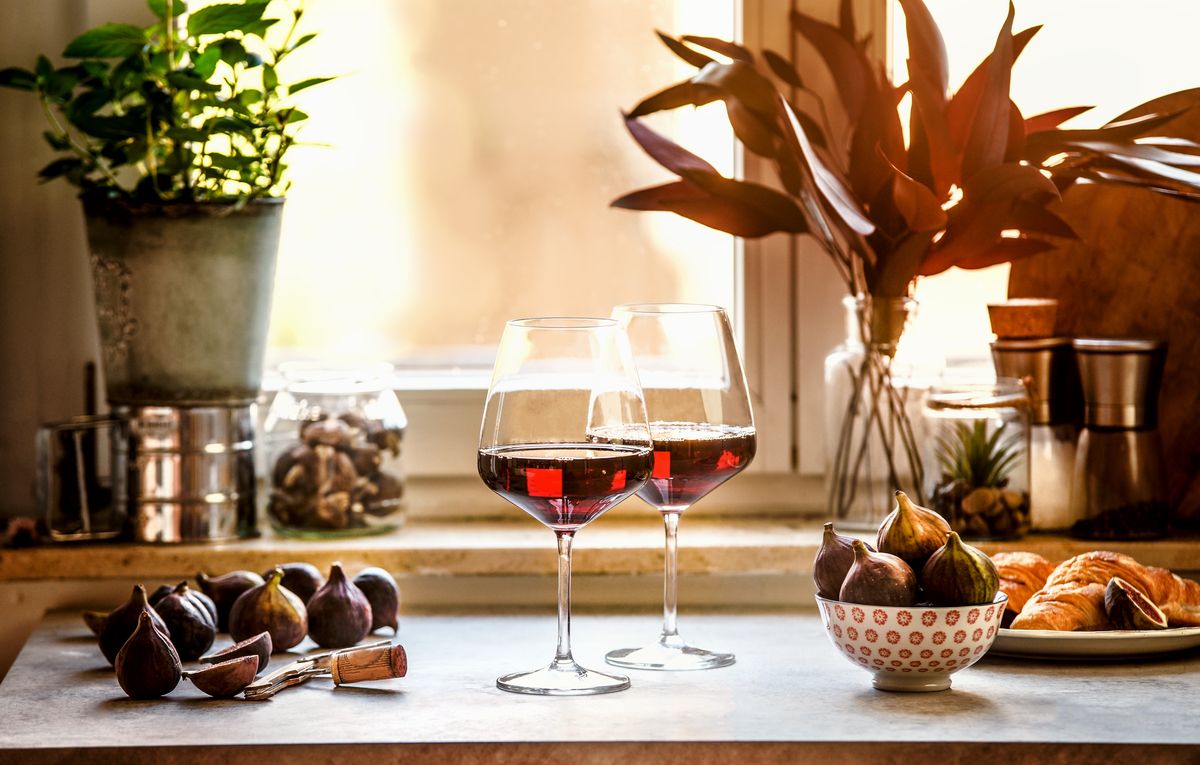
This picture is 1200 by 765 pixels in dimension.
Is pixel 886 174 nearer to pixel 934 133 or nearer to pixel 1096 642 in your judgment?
pixel 934 133

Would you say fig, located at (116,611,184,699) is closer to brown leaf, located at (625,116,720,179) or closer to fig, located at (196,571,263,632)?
fig, located at (196,571,263,632)

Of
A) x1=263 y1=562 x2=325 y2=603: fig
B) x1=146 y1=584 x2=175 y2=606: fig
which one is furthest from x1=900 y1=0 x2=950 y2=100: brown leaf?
x1=146 y1=584 x2=175 y2=606: fig

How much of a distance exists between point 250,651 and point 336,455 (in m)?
0.44

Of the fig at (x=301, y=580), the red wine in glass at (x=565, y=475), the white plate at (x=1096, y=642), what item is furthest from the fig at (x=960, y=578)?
the fig at (x=301, y=580)

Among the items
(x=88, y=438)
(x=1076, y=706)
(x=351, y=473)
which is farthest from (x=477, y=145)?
(x=1076, y=706)

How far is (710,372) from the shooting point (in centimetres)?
126

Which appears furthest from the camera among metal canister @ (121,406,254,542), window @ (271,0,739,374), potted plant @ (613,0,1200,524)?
window @ (271,0,739,374)

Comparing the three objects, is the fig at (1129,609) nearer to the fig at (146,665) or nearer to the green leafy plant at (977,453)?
the green leafy plant at (977,453)

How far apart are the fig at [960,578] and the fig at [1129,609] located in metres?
0.18

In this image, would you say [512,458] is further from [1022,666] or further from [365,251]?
[365,251]

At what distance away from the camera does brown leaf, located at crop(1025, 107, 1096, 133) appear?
5.05 ft

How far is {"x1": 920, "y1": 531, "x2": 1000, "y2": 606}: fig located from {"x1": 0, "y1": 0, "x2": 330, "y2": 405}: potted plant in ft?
2.66

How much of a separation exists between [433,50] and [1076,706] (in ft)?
3.57

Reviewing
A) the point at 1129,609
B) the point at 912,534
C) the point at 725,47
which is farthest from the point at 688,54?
→ the point at 1129,609
